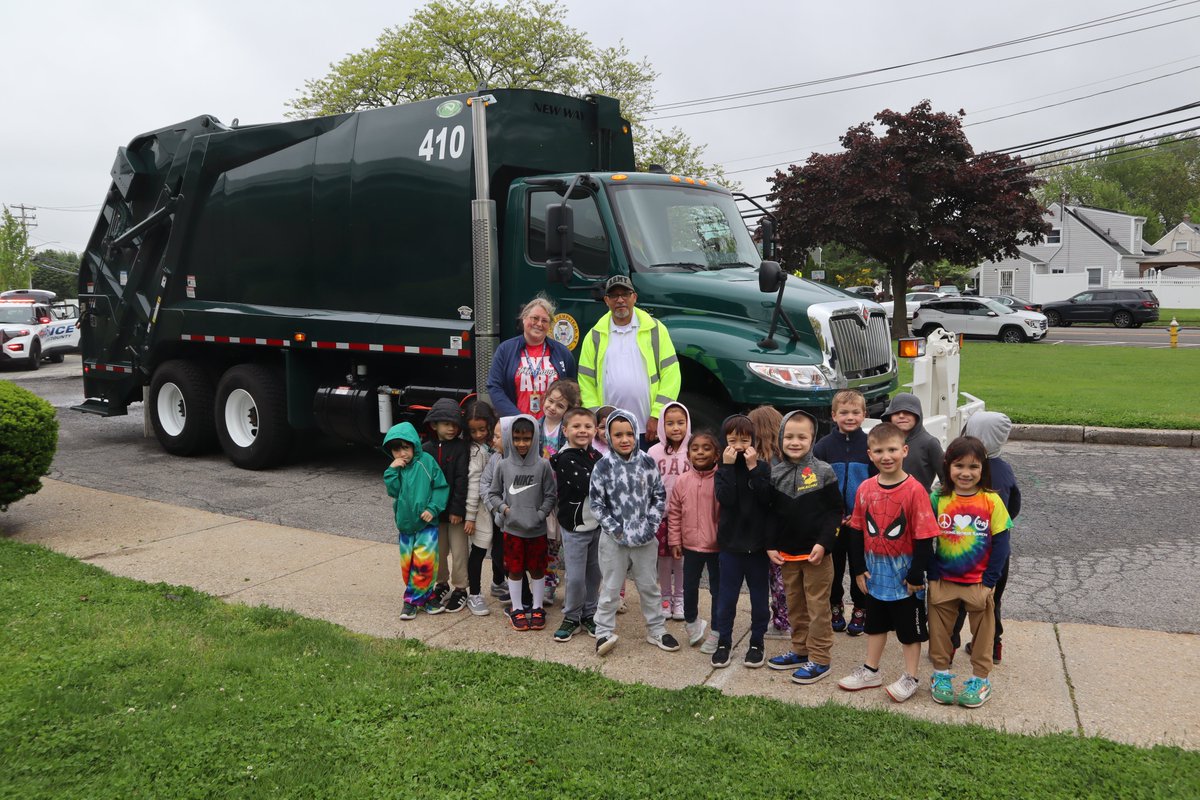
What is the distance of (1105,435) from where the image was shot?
10.3 m

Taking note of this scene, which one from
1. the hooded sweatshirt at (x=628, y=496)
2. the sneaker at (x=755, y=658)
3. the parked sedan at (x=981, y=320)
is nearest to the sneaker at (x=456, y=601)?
the hooded sweatshirt at (x=628, y=496)

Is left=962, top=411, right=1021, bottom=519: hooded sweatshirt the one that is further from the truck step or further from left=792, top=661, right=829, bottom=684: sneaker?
the truck step

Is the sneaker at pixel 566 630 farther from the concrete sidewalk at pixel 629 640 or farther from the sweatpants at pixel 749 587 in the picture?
the sweatpants at pixel 749 587

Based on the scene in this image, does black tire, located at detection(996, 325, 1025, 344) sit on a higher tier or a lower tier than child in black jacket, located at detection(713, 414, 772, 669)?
higher

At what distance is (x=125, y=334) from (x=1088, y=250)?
58494 millimetres

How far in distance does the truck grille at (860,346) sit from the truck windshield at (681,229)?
1.11 metres

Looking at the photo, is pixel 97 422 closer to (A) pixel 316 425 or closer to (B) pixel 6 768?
(A) pixel 316 425

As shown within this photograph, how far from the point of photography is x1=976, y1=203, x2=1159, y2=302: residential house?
5547cm

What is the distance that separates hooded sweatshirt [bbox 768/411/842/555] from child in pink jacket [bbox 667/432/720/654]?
36cm

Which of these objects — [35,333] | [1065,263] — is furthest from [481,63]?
[1065,263]

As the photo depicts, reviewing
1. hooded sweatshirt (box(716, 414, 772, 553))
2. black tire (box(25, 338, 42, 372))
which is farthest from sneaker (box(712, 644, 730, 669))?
black tire (box(25, 338, 42, 372))

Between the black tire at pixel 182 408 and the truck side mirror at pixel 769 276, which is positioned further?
the black tire at pixel 182 408

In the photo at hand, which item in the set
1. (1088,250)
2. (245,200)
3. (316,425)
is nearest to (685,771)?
(316,425)

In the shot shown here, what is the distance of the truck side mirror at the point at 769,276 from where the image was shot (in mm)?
6828
